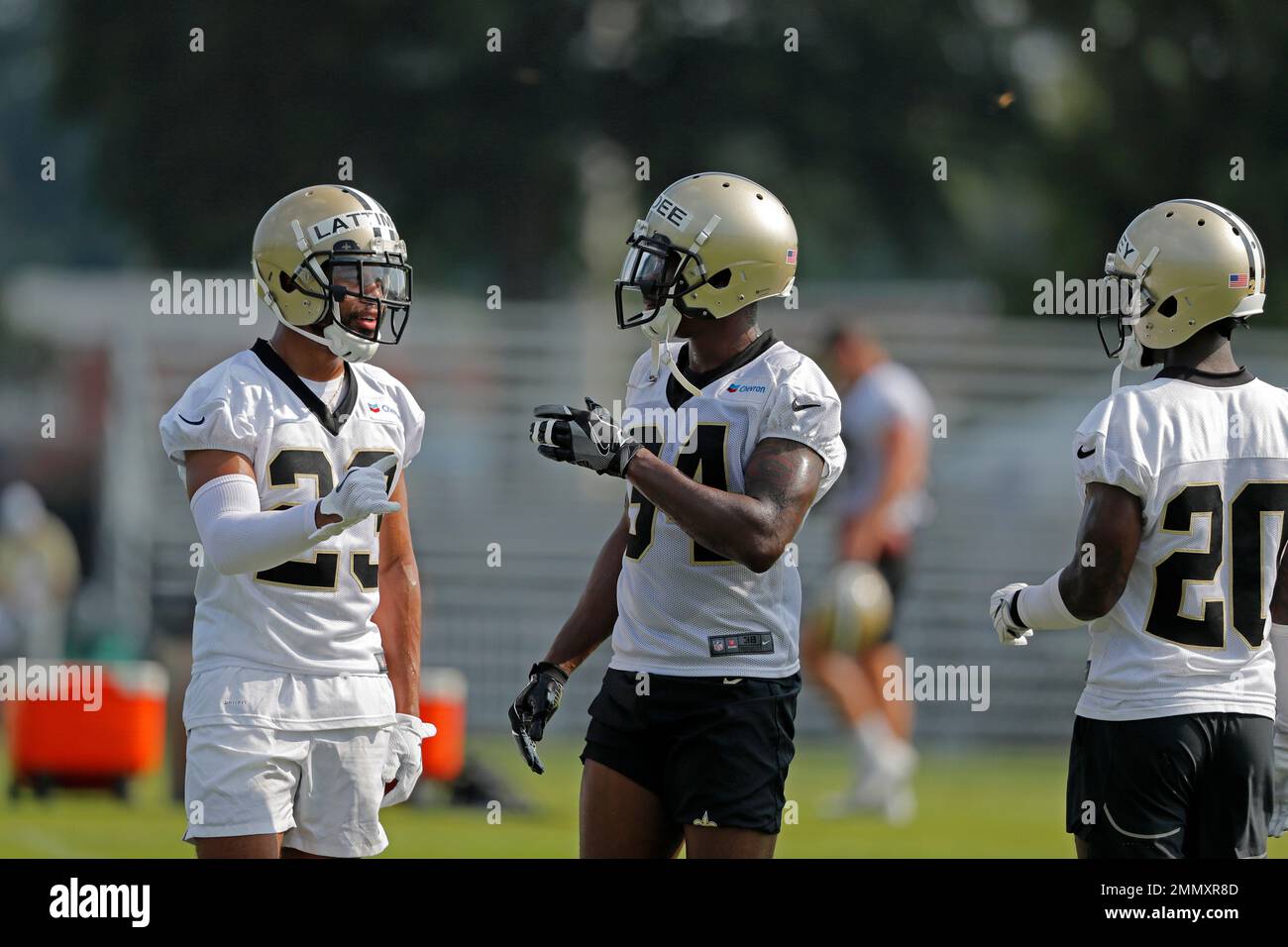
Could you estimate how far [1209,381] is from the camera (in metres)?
4.90

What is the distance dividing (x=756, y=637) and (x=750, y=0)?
65.0 ft

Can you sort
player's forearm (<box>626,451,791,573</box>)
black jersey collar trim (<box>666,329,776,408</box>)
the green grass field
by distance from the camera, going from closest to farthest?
player's forearm (<box>626,451,791,573</box>) → black jersey collar trim (<box>666,329,776,408</box>) → the green grass field

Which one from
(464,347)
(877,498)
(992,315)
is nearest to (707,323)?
(877,498)

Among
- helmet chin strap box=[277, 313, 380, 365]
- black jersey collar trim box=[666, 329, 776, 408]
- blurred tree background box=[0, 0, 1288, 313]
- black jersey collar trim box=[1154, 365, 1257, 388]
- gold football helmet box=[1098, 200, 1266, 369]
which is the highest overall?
blurred tree background box=[0, 0, 1288, 313]

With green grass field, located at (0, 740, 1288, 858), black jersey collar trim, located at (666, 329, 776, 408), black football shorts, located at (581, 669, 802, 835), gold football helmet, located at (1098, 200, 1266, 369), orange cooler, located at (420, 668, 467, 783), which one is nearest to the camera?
black football shorts, located at (581, 669, 802, 835)

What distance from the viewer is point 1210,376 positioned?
194 inches

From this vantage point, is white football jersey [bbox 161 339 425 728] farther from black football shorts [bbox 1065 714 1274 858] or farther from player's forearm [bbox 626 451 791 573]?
black football shorts [bbox 1065 714 1274 858]

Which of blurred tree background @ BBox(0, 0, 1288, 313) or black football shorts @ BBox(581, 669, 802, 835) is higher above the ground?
blurred tree background @ BBox(0, 0, 1288, 313)

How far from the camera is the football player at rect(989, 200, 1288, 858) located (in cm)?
477

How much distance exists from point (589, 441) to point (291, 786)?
1112 millimetres

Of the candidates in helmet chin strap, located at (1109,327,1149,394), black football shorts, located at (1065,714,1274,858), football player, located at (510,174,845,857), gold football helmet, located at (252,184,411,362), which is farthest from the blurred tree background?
black football shorts, located at (1065,714,1274,858)

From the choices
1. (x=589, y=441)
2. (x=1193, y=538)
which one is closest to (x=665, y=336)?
(x=589, y=441)

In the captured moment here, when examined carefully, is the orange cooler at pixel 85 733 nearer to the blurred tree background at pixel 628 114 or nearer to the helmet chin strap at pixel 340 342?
the helmet chin strap at pixel 340 342

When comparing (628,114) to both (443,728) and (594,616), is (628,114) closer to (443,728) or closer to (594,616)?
(443,728)
